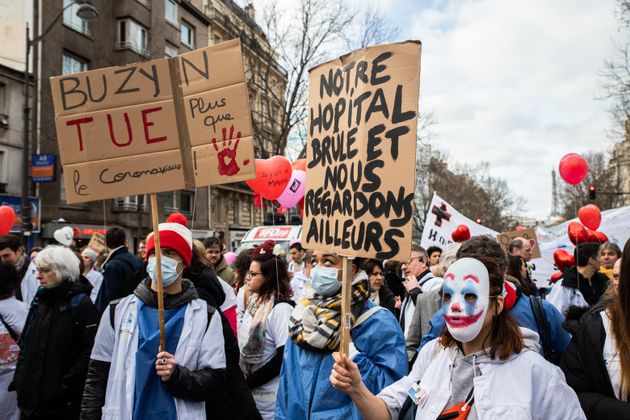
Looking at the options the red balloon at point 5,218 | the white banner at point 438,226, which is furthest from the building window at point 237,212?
the red balloon at point 5,218

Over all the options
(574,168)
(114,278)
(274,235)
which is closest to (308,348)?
(114,278)

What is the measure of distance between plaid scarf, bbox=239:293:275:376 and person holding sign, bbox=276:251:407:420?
88 centimetres

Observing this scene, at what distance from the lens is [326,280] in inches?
118

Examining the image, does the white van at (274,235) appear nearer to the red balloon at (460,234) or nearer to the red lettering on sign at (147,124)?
the red balloon at (460,234)

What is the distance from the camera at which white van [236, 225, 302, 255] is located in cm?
1233

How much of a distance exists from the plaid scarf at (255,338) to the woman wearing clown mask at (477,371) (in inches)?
66.0

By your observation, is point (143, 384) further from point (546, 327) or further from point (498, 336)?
point (546, 327)

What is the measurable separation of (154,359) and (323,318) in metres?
0.98

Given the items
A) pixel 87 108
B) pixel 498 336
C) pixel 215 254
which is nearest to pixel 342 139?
pixel 498 336

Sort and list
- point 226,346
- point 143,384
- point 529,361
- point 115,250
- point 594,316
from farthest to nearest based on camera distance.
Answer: point 115,250 < point 226,346 < point 143,384 < point 594,316 < point 529,361

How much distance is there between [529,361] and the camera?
1886 mm

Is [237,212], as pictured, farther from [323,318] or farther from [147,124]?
[323,318]

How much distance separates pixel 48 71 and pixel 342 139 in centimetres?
2395

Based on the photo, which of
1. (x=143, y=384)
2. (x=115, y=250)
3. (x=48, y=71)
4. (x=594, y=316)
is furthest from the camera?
(x=48, y=71)
